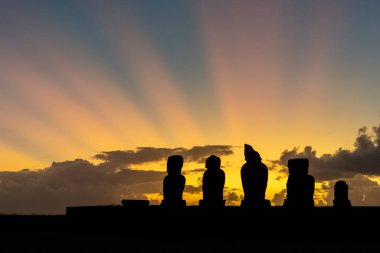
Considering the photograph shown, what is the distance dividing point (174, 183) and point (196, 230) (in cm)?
257

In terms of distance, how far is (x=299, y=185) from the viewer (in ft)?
67.8

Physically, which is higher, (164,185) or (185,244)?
(164,185)

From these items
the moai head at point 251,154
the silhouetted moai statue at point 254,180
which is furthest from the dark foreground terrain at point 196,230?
the moai head at point 251,154

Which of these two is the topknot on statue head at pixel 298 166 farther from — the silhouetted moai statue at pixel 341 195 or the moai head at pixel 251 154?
the silhouetted moai statue at pixel 341 195

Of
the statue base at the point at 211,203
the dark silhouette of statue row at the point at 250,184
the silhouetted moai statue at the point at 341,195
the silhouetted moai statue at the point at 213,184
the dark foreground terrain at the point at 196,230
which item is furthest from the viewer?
the silhouetted moai statue at the point at 341,195

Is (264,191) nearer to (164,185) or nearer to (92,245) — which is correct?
A: (164,185)

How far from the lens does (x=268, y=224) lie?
64.2 ft

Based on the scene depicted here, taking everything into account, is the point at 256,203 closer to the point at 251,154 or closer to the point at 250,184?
the point at 250,184

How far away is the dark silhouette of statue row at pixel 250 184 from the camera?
20.6m

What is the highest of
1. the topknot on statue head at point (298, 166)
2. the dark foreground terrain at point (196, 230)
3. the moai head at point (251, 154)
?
the moai head at point (251, 154)

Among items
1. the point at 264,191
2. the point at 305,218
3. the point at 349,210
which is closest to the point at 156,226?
the point at 264,191

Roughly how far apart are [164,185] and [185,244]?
727 cm

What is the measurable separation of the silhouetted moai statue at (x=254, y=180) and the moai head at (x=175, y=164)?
103 inches

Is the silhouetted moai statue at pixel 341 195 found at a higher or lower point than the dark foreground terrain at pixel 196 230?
higher
